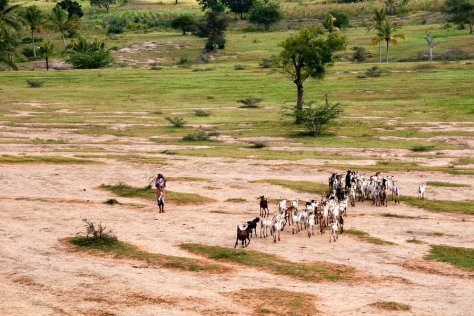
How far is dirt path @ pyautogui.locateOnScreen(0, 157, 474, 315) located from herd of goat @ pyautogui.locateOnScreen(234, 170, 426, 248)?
0.58m

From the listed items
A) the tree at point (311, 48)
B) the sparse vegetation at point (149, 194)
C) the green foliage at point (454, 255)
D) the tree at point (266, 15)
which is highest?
the tree at point (266, 15)

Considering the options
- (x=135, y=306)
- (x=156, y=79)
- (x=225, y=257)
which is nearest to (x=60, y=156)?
(x=225, y=257)

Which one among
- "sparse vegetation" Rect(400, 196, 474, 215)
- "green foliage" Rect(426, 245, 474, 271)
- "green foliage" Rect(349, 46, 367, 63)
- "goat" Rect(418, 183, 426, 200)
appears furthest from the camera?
"green foliage" Rect(349, 46, 367, 63)

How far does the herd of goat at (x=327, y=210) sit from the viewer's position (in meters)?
30.3

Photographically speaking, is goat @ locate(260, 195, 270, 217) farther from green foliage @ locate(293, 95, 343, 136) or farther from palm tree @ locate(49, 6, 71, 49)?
palm tree @ locate(49, 6, 71, 49)

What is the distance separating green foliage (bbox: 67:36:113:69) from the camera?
107750mm

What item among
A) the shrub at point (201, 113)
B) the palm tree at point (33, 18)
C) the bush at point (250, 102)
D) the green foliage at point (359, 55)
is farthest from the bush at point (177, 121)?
the palm tree at point (33, 18)

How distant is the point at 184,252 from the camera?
28625 millimetres

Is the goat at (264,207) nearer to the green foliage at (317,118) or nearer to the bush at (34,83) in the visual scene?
the green foliage at (317,118)

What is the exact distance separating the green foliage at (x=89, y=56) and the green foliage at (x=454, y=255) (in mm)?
84449

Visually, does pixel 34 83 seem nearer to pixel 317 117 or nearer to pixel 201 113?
pixel 201 113

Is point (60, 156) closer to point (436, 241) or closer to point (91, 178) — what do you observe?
point (91, 178)

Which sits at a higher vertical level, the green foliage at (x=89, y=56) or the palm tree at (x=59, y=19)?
the palm tree at (x=59, y=19)

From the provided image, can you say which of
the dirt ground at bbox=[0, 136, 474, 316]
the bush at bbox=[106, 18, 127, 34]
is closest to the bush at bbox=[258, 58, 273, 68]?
the bush at bbox=[106, 18, 127, 34]
